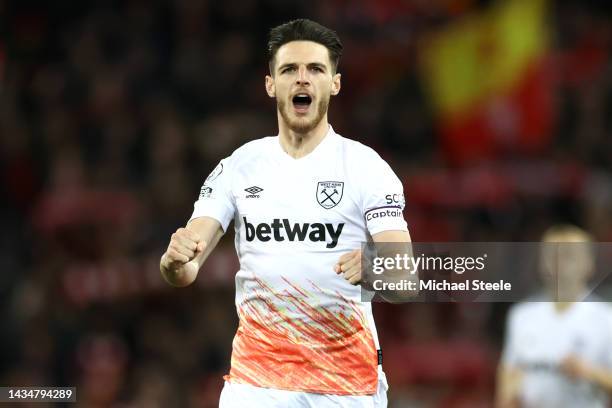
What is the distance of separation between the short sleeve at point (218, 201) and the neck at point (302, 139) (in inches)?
11.1

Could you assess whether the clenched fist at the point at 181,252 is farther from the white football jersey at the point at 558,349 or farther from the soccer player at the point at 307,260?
the white football jersey at the point at 558,349

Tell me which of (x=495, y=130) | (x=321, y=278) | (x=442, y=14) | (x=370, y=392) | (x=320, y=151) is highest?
(x=442, y=14)

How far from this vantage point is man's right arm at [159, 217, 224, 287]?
5016 millimetres

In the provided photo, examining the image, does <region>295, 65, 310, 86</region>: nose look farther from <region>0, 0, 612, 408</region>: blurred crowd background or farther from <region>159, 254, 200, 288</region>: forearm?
<region>0, 0, 612, 408</region>: blurred crowd background

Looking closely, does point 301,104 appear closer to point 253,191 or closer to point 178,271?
point 253,191

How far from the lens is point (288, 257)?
5312 mm

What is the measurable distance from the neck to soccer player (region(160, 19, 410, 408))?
0.05 m

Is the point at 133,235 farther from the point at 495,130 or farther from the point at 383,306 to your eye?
the point at 495,130

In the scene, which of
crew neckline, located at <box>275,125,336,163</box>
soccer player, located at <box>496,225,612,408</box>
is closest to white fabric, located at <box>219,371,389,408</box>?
crew neckline, located at <box>275,125,336,163</box>

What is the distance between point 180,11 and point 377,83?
90.4 inches

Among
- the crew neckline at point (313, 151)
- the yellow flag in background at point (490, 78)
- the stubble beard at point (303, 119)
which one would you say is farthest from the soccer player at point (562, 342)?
the yellow flag in background at point (490, 78)

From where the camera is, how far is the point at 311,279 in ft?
17.4

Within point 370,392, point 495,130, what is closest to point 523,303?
point 370,392

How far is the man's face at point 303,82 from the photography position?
5309 mm
